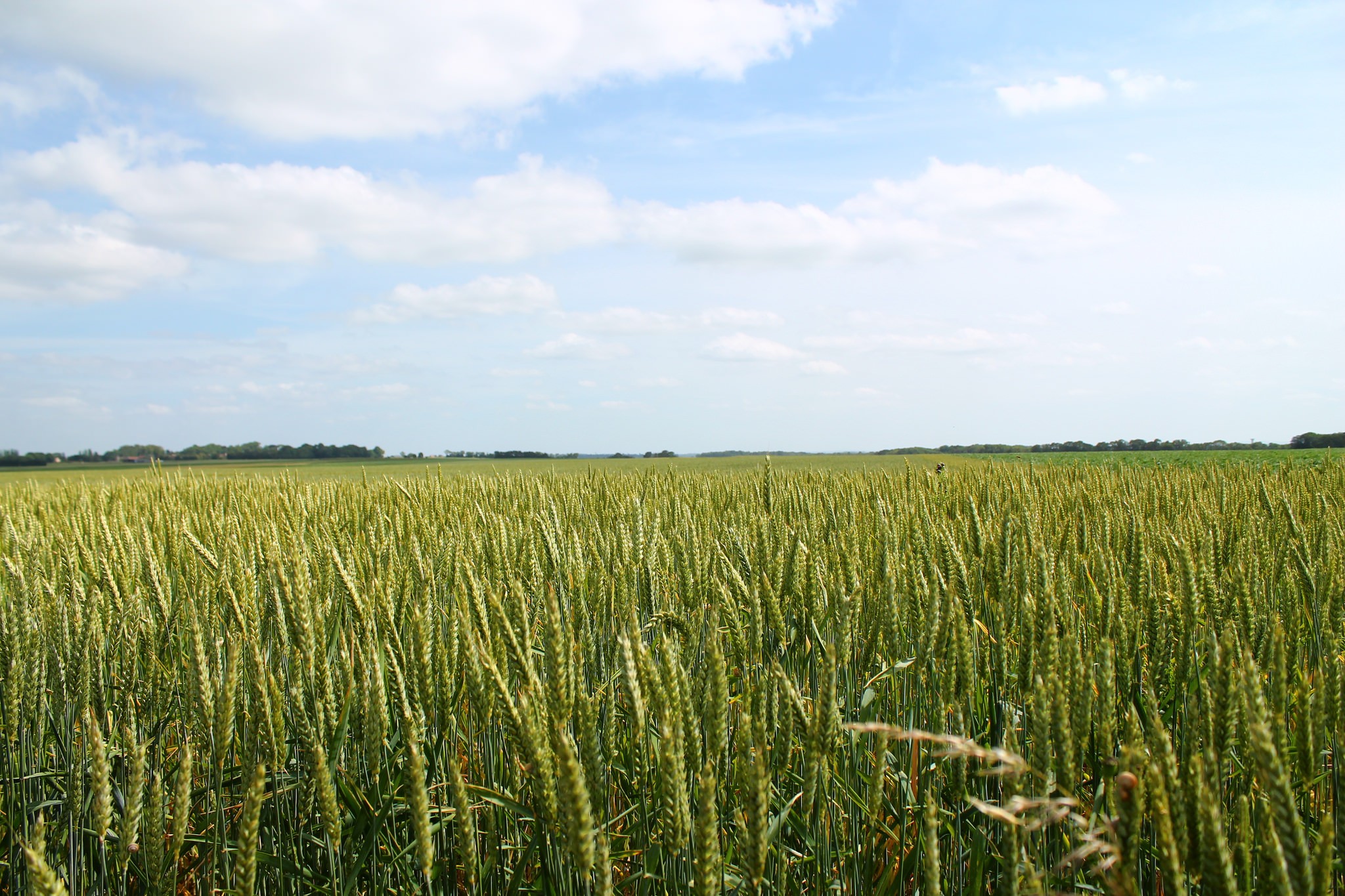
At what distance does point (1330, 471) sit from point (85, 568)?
386 inches

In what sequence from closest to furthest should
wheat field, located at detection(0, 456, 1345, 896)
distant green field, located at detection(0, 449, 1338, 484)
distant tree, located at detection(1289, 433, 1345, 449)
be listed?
wheat field, located at detection(0, 456, 1345, 896) → distant green field, located at detection(0, 449, 1338, 484) → distant tree, located at detection(1289, 433, 1345, 449)

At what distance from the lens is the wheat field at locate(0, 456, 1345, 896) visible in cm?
81

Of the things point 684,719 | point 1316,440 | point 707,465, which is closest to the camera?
point 684,719

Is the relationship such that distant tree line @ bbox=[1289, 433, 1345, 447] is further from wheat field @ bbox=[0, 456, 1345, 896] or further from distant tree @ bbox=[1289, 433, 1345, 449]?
wheat field @ bbox=[0, 456, 1345, 896]

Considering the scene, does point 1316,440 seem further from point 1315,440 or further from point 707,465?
point 707,465

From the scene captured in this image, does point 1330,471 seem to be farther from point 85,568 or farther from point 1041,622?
point 85,568

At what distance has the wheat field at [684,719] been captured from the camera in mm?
812

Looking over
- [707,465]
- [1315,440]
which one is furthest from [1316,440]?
[707,465]

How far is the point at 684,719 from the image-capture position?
932mm

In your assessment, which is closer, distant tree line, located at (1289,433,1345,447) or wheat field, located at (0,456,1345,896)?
wheat field, located at (0,456,1345,896)

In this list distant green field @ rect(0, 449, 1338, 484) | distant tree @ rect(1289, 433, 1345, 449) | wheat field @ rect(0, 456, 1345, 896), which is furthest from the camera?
distant tree @ rect(1289, 433, 1345, 449)

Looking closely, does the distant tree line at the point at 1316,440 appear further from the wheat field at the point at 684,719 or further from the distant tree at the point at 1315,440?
the wheat field at the point at 684,719

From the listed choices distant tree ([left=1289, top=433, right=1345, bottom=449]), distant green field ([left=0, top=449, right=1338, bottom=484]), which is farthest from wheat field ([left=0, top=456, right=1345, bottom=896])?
distant tree ([left=1289, top=433, right=1345, bottom=449])

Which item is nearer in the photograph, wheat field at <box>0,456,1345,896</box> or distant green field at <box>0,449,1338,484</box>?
wheat field at <box>0,456,1345,896</box>
